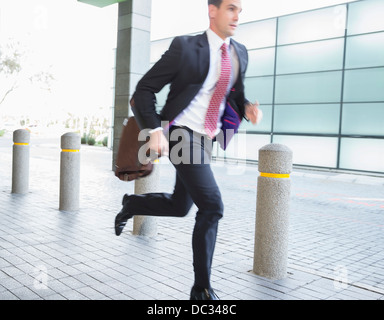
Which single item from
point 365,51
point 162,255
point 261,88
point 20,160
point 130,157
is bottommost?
point 162,255

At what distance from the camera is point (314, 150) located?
18.1 metres

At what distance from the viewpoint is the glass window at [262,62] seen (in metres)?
19.9

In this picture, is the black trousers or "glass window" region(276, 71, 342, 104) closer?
the black trousers

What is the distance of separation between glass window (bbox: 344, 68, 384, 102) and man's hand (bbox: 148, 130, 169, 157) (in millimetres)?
15613

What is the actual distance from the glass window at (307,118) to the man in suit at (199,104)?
618 inches

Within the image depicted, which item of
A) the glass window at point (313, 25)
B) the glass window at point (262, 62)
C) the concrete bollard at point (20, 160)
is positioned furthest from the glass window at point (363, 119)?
the concrete bollard at point (20, 160)

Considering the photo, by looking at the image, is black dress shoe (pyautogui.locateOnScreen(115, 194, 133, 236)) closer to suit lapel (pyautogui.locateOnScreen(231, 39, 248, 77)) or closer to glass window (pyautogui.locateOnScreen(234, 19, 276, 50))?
suit lapel (pyautogui.locateOnScreen(231, 39, 248, 77))

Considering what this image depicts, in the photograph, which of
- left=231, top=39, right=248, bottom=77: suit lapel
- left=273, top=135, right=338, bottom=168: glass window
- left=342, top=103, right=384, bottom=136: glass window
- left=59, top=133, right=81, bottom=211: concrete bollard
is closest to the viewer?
left=231, top=39, right=248, bottom=77: suit lapel

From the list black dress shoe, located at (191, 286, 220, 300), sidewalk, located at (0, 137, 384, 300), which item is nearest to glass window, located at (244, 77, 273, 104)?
sidewalk, located at (0, 137, 384, 300)

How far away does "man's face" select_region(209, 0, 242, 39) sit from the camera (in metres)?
2.70

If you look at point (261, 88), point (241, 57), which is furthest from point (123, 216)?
point (261, 88)

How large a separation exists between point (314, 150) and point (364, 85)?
318cm

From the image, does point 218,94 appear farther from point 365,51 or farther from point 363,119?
point 365,51

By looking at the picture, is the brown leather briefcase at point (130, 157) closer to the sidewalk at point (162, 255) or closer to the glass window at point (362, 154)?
the sidewalk at point (162, 255)
